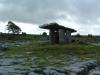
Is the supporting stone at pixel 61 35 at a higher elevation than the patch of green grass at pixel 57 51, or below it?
higher

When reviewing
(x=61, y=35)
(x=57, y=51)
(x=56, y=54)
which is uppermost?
(x=61, y=35)

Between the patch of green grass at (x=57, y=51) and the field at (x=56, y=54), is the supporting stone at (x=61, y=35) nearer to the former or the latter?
the field at (x=56, y=54)

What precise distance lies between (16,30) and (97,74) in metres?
83.1

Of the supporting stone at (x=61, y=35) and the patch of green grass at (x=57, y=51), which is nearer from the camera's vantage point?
the patch of green grass at (x=57, y=51)

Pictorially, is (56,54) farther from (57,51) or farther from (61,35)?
(61,35)

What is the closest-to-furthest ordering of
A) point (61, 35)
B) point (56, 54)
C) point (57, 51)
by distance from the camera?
point (56, 54) → point (57, 51) → point (61, 35)

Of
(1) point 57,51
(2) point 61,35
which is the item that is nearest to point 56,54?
(1) point 57,51

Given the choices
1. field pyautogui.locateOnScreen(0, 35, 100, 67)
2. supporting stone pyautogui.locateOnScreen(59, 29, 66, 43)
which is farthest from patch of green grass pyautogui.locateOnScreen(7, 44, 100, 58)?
supporting stone pyautogui.locateOnScreen(59, 29, 66, 43)

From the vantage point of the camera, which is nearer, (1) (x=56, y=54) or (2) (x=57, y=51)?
(1) (x=56, y=54)

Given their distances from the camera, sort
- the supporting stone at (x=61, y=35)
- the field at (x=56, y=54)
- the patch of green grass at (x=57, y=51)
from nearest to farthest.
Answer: the field at (x=56, y=54), the patch of green grass at (x=57, y=51), the supporting stone at (x=61, y=35)

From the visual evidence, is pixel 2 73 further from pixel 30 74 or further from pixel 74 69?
pixel 74 69

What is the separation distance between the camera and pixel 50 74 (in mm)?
18328

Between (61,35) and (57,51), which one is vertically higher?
(61,35)

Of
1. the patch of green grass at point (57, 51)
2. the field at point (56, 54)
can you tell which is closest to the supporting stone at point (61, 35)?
the field at point (56, 54)
